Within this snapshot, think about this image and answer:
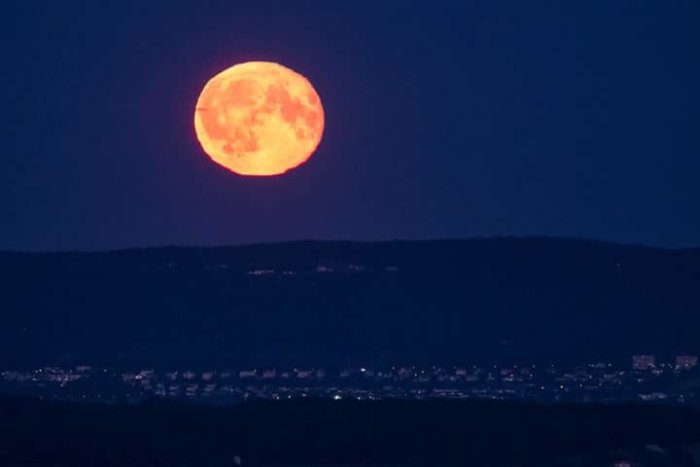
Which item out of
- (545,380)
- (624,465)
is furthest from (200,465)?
(545,380)

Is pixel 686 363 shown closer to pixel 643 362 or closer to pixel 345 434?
pixel 643 362

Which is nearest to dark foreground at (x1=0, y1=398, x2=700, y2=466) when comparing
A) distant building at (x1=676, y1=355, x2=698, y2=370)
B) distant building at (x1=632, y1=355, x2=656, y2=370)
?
distant building at (x1=676, y1=355, x2=698, y2=370)

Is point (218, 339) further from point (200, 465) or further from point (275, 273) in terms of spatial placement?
point (200, 465)

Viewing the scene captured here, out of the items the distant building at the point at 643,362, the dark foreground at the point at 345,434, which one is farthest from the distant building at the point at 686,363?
the dark foreground at the point at 345,434

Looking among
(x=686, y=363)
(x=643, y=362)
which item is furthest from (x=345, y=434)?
(x=643, y=362)

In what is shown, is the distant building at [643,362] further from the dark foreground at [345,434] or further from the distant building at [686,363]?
the dark foreground at [345,434]

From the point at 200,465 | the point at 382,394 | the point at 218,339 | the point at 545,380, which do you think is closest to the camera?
the point at 200,465
